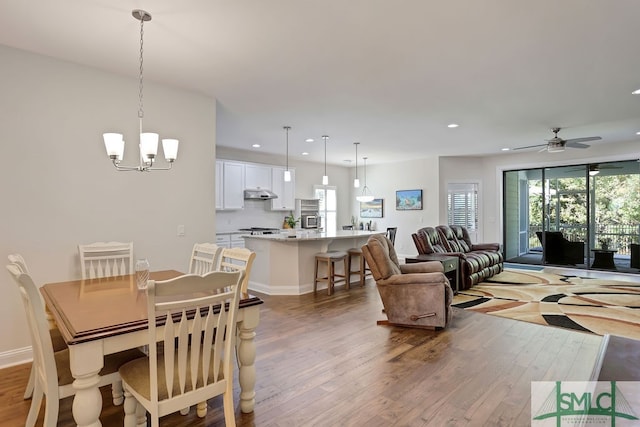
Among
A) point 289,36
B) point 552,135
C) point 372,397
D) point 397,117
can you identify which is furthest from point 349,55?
point 552,135

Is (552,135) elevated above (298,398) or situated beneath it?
elevated above

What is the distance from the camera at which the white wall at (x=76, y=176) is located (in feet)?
9.90

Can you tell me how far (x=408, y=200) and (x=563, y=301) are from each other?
468cm

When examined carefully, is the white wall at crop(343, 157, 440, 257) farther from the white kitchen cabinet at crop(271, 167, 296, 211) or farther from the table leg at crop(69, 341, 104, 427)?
the table leg at crop(69, 341, 104, 427)

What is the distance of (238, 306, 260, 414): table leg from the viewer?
223cm

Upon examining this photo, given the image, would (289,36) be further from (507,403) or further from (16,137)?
(507,403)

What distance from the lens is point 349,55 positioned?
10.3 feet

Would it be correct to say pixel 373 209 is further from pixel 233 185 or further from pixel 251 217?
pixel 233 185

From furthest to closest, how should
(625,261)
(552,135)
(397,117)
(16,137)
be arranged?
1. (625,261)
2. (552,135)
3. (397,117)
4. (16,137)

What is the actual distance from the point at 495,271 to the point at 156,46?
6.65m

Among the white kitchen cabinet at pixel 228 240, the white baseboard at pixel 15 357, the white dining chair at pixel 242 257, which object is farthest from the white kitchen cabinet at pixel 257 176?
the white baseboard at pixel 15 357

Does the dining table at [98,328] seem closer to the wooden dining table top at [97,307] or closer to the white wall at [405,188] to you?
the wooden dining table top at [97,307]

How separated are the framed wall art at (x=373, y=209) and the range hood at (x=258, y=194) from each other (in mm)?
3176

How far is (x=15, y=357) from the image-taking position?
3037mm
